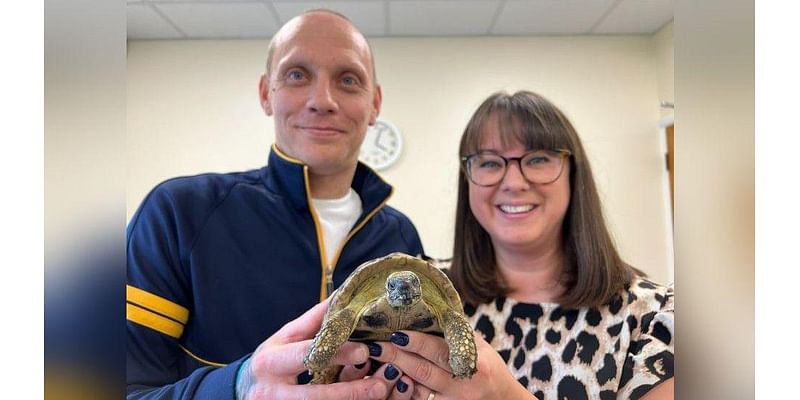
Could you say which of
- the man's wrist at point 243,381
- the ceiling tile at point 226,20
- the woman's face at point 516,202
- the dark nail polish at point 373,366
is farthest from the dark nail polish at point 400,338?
the ceiling tile at point 226,20

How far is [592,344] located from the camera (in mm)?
916

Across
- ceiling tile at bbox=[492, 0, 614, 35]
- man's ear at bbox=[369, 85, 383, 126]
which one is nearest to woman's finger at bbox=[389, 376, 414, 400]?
man's ear at bbox=[369, 85, 383, 126]

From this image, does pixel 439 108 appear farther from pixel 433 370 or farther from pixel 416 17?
pixel 433 370

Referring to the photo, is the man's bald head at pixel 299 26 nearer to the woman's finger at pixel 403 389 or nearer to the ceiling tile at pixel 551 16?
the ceiling tile at pixel 551 16

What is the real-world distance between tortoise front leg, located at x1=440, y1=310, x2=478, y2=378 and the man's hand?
0.46 ft

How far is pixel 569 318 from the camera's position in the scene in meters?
0.95

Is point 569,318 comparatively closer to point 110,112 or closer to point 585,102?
point 585,102

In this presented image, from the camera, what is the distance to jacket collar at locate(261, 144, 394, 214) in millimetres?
920

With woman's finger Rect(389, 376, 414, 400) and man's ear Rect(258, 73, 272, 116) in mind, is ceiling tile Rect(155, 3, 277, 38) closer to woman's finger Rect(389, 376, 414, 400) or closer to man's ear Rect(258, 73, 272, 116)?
man's ear Rect(258, 73, 272, 116)

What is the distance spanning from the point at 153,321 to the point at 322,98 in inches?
22.6

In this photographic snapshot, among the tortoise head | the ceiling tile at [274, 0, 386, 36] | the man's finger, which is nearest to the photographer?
the tortoise head

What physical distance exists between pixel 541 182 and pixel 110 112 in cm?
91

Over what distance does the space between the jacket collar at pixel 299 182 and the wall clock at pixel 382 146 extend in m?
0.05
